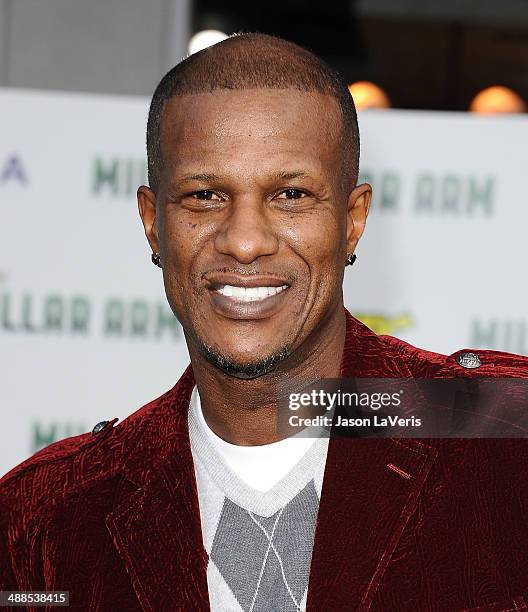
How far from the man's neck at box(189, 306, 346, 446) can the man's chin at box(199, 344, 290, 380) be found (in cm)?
6

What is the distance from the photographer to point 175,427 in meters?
2.45

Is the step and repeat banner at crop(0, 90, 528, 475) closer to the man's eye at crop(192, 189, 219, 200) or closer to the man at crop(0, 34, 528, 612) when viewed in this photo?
the man at crop(0, 34, 528, 612)

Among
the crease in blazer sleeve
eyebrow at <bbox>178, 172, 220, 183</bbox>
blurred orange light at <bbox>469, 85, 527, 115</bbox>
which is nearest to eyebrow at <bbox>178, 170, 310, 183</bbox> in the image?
eyebrow at <bbox>178, 172, 220, 183</bbox>

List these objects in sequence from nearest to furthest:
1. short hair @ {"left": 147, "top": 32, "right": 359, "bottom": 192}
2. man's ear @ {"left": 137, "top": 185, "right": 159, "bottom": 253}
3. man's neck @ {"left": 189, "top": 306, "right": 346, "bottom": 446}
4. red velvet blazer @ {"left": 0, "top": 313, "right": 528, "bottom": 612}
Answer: red velvet blazer @ {"left": 0, "top": 313, "right": 528, "bottom": 612}
short hair @ {"left": 147, "top": 32, "right": 359, "bottom": 192}
man's neck @ {"left": 189, "top": 306, "right": 346, "bottom": 446}
man's ear @ {"left": 137, "top": 185, "right": 159, "bottom": 253}

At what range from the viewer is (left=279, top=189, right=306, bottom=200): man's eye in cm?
218

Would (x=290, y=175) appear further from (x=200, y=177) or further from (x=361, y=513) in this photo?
(x=361, y=513)

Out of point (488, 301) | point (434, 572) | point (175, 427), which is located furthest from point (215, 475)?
point (488, 301)

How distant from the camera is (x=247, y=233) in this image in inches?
83.7

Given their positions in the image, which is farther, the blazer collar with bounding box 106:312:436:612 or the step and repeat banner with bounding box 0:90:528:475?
the step and repeat banner with bounding box 0:90:528:475

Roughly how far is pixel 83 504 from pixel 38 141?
1.76 meters

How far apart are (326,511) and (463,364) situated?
0.45 meters

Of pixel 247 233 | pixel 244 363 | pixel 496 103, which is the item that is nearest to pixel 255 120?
pixel 247 233

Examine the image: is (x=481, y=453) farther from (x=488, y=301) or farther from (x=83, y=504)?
(x=488, y=301)

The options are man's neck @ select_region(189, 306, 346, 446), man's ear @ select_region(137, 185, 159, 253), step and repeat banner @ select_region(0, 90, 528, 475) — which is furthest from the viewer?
step and repeat banner @ select_region(0, 90, 528, 475)
